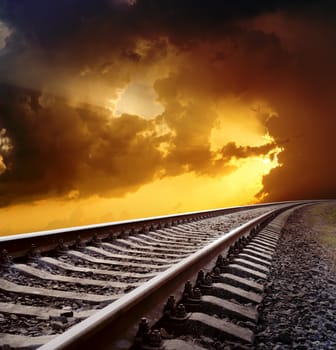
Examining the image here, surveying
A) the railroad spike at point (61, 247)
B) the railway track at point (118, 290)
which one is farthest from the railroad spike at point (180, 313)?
the railroad spike at point (61, 247)

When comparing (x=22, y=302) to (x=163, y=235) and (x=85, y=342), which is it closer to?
(x=85, y=342)

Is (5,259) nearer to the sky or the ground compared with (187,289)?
nearer to the sky

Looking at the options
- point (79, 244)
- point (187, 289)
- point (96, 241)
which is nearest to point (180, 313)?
point (187, 289)

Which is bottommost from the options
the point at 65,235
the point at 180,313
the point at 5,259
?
the point at 180,313

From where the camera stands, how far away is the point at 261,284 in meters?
4.48

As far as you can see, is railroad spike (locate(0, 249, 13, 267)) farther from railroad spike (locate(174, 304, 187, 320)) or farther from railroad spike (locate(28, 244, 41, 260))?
railroad spike (locate(174, 304, 187, 320))

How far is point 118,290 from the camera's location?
3.74 meters

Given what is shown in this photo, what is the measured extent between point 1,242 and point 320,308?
3166 mm

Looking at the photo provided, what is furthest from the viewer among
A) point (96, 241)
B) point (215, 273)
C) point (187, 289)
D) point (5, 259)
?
point (96, 241)

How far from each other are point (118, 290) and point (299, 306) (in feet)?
5.07

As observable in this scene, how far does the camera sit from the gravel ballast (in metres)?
2.97

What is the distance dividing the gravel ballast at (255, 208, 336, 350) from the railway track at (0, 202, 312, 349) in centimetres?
13

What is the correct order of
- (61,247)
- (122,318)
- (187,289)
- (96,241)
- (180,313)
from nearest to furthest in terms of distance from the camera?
(122,318), (180,313), (187,289), (61,247), (96,241)

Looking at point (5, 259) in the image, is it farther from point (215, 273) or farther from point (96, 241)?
point (215, 273)
